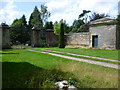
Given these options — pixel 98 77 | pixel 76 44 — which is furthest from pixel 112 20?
pixel 98 77

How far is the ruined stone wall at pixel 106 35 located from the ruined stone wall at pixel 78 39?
1.62 metres

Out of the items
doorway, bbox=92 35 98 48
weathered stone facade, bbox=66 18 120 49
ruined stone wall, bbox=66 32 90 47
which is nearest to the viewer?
weathered stone facade, bbox=66 18 120 49

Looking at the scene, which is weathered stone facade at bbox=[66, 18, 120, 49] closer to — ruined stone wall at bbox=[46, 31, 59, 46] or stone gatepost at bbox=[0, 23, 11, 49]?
ruined stone wall at bbox=[46, 31, 59, 46]

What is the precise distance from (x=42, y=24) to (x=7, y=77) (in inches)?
A: 1621

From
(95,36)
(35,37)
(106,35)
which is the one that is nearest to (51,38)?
(35,37)

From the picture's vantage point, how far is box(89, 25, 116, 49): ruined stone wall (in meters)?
16.8

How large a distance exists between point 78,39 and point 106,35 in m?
4.69

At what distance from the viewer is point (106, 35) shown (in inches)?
687

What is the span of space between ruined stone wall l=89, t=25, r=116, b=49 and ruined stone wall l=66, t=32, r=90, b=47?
162 centimetres

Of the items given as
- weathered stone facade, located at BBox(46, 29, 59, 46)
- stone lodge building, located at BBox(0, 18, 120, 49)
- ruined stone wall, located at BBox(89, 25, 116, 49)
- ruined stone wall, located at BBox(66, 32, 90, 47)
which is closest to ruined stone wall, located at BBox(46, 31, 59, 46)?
weathered stone facade, located at BBox(46, 29, 59, 46)

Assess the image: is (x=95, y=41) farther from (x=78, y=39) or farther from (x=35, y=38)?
(x=35, y=38)

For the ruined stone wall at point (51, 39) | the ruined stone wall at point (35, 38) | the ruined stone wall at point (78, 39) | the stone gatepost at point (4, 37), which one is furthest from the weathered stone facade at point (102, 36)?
the stone gatepost at point (4, 37)

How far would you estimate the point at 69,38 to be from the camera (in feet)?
75.5

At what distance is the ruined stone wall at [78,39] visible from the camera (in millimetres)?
19967
